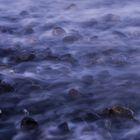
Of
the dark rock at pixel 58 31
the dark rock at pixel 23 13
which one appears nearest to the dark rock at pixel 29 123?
the dark rock at pixel 58 31

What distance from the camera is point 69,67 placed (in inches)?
292

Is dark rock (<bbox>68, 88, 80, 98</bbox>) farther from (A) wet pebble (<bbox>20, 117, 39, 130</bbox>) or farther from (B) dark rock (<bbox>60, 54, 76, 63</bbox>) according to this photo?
(B) dark rock (<bbox>60, 54, 76, 63</bbox>)

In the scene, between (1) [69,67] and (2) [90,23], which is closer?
(1) [69,67]

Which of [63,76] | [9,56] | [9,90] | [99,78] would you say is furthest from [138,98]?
[9,56]

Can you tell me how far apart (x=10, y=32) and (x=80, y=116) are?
4141 mm

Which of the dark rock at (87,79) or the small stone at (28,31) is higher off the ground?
the small stone at (28,31)

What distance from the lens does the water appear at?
568cm

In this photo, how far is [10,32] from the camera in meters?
9.45

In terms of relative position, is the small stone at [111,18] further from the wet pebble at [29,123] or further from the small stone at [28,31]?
the wet pebble at [29,123]

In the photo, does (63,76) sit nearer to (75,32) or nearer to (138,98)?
(138,98)

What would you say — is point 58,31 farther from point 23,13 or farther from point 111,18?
point 23,13

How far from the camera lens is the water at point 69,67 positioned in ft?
18.6

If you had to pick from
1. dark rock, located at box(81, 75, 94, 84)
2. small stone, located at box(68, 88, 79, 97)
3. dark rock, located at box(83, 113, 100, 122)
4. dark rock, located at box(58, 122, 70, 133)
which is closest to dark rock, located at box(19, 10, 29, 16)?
dark rock, located at box(81, 75, 94, 84)

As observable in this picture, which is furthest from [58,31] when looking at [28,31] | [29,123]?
[29,123]
